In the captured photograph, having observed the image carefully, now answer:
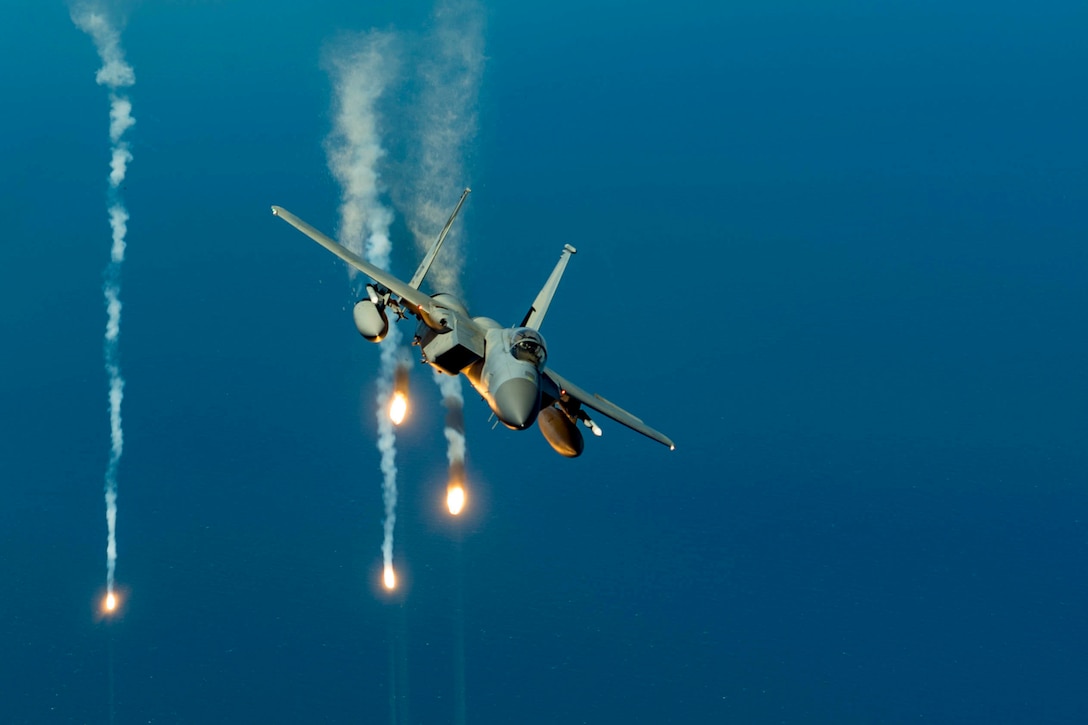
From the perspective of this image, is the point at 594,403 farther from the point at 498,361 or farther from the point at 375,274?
the point at 375,274

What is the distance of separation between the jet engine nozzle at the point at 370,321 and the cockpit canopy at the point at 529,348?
1006 centimetres

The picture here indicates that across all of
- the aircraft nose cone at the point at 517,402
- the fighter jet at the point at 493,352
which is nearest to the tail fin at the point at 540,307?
the fighter jet at the point at 493,352

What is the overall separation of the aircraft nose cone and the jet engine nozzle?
36.6 ft

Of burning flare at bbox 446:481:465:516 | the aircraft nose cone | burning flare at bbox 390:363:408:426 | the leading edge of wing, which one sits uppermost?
the leading edge of wing

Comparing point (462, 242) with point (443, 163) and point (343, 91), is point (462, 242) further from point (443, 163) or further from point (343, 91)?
point (343, 91)

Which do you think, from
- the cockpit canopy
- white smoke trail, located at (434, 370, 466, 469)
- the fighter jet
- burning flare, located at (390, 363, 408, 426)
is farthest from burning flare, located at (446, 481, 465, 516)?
the cockpit canopy

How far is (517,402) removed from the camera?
58312 mm

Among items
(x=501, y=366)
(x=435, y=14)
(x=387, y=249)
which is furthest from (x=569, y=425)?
(x=435, y=14)

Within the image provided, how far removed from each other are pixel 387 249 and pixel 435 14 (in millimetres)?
39650

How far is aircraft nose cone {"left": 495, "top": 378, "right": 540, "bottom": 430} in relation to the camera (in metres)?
57.9

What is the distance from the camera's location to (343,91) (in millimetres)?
102125

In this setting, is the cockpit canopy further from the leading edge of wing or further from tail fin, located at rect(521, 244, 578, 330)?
the leading edge of wing

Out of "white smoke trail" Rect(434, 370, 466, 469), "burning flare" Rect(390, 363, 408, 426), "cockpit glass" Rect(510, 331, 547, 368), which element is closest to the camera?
"cockpit glass" Rect(510, 331, 547, 368)

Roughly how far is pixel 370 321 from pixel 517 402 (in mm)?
13753
